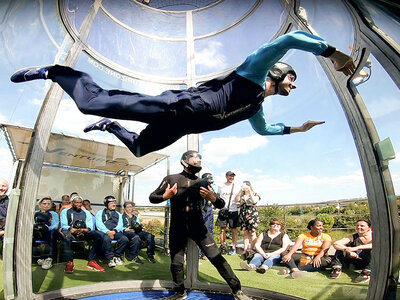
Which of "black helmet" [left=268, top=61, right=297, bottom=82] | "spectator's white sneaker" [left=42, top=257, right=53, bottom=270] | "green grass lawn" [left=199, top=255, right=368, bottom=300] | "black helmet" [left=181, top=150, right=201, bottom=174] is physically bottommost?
"green grass lawn" [left=199, top=255, right=368, bottom=300]

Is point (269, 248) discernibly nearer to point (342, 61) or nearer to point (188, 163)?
point (188, 163)

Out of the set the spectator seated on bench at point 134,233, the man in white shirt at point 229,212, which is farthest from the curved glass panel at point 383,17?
the spectator seated on bench at point 134,233

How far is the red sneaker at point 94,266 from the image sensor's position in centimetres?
240

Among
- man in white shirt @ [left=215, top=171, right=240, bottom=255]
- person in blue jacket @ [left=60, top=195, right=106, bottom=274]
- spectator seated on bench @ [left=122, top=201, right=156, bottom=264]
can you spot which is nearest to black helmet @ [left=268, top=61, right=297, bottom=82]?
man in white shirt @ [left=215, top=171, right=240, bottom=255]

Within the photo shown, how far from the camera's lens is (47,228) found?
2.26 metres

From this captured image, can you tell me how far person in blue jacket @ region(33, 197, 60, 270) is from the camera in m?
2.12

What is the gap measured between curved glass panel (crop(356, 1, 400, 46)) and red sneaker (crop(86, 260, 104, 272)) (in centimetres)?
275

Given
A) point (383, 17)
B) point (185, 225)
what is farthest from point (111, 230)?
point (383, 17)

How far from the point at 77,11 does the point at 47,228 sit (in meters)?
1.84

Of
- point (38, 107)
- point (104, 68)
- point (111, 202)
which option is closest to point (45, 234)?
point (111, 202)

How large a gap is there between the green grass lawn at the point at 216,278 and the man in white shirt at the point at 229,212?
22cm

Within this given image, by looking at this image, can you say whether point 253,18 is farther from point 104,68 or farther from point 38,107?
point 38,107

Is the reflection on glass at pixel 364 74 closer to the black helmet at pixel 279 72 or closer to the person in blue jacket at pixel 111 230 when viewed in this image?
the black helmet at pixel 279 72

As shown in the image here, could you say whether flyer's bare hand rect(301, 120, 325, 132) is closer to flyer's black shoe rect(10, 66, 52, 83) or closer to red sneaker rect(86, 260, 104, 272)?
flyer's black shoe rect(10, 66, 52, 83)
